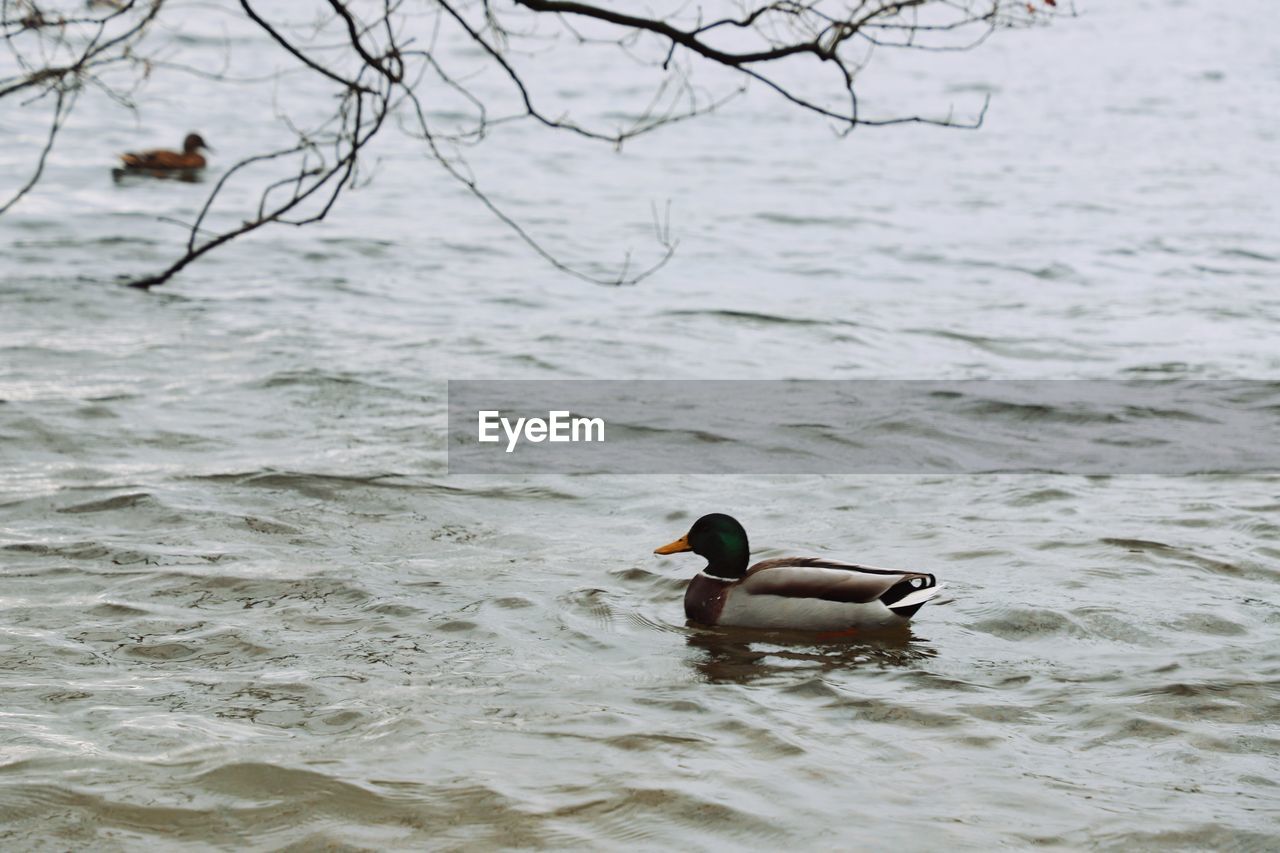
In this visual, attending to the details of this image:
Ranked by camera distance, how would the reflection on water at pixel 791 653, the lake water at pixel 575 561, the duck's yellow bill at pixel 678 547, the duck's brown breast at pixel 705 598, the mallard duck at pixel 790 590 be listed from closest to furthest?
1. the lake water at pixel 575 561
2. the reflection on water at pixel 791 653
3. the mallard duck at pixel 790 590
4. the duck's brown breast at pixel 705 598
5. the duck's yellow bill at pixel 678 547

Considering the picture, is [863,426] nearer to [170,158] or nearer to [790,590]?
[790,590]

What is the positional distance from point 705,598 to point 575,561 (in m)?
0.89

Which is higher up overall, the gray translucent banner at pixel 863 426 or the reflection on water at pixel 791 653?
the gray translucent banner at pixel 863 426

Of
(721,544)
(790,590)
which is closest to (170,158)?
(721,544)

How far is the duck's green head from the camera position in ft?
23.4

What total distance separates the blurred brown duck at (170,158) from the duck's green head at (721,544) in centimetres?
1359

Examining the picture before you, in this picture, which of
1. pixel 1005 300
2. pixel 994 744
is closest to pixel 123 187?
pixel 1005 300

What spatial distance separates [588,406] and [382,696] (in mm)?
4955

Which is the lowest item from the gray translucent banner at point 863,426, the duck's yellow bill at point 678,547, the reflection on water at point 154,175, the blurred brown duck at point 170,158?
the duck's yellow bill at point 678,547

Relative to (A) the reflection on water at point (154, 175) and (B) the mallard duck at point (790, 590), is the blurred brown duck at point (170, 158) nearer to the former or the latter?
(A) the reflection on water at point (154, 175)

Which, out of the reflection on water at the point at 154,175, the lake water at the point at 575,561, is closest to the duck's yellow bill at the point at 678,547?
the lake water at the point at 575,561

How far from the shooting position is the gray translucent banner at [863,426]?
374 inches

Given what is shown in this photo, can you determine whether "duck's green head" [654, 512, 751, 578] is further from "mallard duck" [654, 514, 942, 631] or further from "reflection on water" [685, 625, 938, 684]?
"reflection on water" [685, 625, 938, 684]

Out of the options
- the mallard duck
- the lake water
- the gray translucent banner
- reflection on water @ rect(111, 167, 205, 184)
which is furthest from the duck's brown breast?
reflection on water @ rect(111, 167, 205, 184)
